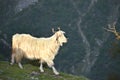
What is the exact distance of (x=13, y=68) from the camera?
103ft

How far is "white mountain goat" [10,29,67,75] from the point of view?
107 feet

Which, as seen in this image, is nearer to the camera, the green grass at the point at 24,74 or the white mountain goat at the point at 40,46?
the green grass at the point at 24,74

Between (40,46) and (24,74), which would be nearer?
(24,74)

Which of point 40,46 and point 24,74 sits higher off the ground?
point 40,46

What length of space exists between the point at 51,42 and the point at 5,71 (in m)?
4.62

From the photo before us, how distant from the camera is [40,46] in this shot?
32.7 metres

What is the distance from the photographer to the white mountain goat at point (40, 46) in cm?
3253

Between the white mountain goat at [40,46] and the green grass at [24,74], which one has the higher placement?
the white mountain goat at [40,46]

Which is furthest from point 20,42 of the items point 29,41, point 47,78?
point 47,78

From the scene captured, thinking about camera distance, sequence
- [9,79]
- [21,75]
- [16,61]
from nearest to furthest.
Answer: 1. [9,79]
2. [21,75]
3. [16,61]

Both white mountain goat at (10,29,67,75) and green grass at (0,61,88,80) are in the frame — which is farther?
white mountain goat at (10,29,67,75)

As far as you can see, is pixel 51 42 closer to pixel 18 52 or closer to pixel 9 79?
pixel 18 52

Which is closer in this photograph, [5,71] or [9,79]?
[9,79]

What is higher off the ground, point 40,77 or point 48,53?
point 48,53
